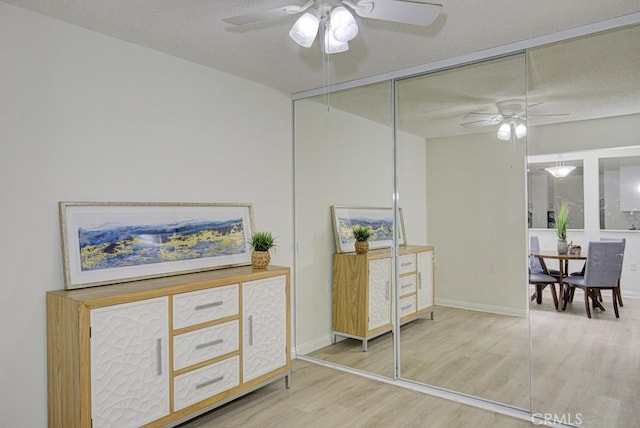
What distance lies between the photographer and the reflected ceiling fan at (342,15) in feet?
5.98

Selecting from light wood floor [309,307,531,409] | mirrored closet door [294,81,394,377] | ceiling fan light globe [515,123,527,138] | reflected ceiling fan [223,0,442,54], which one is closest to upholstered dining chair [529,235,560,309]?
light wood floor [309,307,531,409]

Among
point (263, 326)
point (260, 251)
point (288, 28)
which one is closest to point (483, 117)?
point (288, 28)

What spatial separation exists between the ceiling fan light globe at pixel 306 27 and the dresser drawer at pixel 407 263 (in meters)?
1.98

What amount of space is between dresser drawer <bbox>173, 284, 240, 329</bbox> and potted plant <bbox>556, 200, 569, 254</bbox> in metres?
2.16

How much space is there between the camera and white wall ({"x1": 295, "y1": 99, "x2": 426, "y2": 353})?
368 cm

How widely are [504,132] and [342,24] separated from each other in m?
1.56

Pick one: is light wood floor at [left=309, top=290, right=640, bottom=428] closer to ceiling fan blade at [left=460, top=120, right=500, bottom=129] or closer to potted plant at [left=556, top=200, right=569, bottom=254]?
potted plant at [left=556, top=200, right=569, bottom=254]

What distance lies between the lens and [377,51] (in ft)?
9.75

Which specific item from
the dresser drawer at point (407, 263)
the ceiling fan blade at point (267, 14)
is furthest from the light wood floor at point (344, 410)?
the ceiling fan blade at point (267, 14)

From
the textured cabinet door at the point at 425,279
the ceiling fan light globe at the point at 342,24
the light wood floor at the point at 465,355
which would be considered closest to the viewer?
the ceiling fan light globe at the point at 342,24

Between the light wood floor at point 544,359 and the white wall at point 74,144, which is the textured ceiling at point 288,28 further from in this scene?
the light wood floor at point 544,359

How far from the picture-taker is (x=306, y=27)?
77.9 inches

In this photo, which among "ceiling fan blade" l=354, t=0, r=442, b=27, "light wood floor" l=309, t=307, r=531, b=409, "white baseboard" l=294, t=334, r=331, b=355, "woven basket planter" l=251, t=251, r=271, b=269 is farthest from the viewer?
"white baseboard" l=294, t=334, r=331, b=355

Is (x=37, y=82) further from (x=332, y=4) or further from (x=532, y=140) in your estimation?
(x=532, y=140)
